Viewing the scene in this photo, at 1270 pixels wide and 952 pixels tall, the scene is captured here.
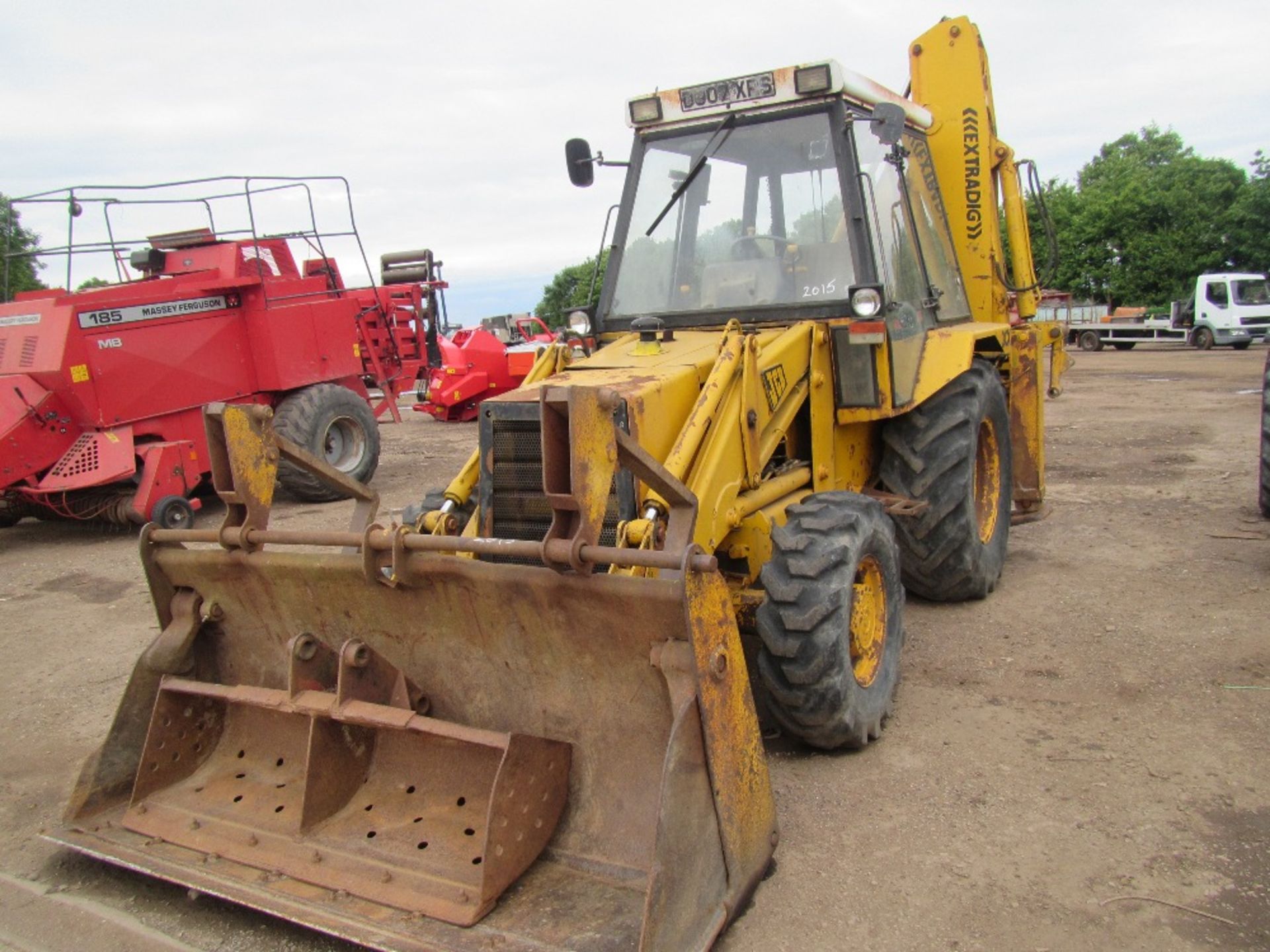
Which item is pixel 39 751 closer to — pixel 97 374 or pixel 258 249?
pixel 97 374

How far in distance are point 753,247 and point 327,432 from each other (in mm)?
7128

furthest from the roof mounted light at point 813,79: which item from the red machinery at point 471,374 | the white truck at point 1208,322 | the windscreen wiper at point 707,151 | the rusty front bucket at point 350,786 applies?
the white truck at point 1208,322

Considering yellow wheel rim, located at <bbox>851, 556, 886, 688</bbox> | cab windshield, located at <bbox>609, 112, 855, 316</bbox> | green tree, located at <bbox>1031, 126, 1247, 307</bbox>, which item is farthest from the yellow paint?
green tree, located at <bbox>1031, 126, 1247, 307</bbox>

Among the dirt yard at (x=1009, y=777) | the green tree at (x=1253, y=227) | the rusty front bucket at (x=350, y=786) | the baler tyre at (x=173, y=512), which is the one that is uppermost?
the green tree at (x=1253, y=227)

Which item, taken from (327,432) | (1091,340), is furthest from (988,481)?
(1091,340)

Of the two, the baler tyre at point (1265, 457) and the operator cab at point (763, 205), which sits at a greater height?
the operator cab at point (763, 205)

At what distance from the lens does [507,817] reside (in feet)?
10.4

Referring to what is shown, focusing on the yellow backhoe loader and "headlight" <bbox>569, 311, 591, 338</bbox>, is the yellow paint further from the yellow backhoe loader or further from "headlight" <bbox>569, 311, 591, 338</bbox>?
"headlight" <bbox>569, 311, 591, 338</bbox>

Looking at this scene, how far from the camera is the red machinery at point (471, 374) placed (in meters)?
17.2

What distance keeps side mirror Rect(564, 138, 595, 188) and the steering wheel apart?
950 mm

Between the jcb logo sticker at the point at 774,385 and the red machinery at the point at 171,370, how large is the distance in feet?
21.2

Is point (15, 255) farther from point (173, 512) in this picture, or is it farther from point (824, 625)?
point (824, 625)

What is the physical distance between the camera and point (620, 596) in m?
3.21

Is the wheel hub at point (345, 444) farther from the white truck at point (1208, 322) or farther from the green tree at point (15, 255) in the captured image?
the white truck at point (1208, 322)
